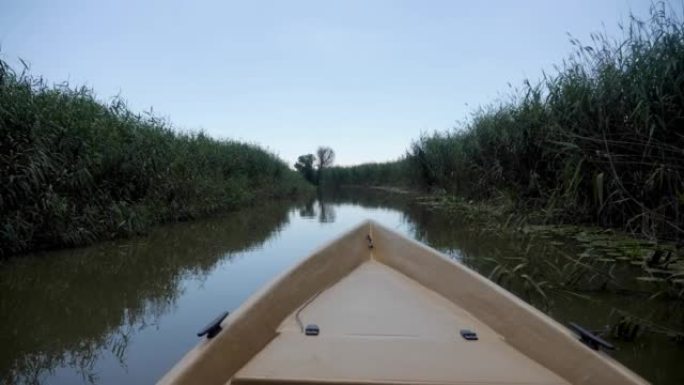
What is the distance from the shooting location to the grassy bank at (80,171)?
4.17m

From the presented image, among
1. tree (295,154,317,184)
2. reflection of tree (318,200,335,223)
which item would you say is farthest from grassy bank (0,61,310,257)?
tree (295,154,317,184)

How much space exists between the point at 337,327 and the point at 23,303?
2.46 metres

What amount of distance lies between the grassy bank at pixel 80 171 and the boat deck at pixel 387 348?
12.2 ft

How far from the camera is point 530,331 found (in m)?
1.50

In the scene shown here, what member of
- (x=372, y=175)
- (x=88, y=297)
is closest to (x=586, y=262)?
(x=88, y=297)

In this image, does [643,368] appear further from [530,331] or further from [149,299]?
[149,299]

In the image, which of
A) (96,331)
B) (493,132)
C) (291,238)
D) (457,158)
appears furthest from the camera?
(457,158)

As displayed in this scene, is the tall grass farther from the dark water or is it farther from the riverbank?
the dark water

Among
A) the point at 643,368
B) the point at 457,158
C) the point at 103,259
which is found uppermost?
the point at 457,158

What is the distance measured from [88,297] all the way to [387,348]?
2495 mm

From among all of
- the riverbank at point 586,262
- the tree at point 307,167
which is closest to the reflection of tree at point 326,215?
the riverbank at point 586,262

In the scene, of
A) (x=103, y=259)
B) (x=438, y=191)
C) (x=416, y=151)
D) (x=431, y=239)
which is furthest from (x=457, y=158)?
(x=103, y=259)

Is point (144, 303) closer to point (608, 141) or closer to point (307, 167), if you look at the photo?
point (608, 141)

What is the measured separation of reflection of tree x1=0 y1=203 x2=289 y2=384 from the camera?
2119mm
